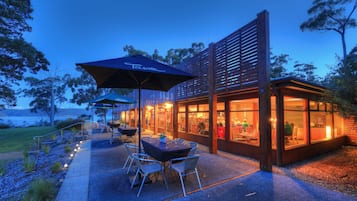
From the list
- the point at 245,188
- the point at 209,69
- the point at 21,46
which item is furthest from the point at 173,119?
the point at 21,46

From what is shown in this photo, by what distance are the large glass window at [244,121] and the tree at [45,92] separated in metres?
29.1

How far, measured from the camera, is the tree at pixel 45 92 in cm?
2599

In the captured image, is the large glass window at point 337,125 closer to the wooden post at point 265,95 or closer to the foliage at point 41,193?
the wooden post at point 265,95

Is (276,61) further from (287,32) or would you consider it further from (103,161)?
(103,161)

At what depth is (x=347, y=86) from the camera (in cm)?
438

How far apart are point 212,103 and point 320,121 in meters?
5.25

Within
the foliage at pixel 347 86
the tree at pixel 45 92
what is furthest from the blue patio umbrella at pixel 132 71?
the tree at pixel 45 92

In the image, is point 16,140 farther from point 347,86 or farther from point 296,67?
point 296,67

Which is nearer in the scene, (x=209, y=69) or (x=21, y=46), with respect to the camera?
(x=209, y=69)

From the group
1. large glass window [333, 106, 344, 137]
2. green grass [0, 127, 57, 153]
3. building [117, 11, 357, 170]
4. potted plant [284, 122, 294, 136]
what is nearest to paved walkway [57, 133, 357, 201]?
building [117, 11, 357, 170]

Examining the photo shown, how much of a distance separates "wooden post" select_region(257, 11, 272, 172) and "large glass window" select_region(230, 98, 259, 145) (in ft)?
4.60

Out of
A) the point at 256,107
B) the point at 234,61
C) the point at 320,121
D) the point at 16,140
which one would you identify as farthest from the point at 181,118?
the point at 16,140

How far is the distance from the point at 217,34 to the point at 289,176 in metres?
18.1

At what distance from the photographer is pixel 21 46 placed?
1124 cm
